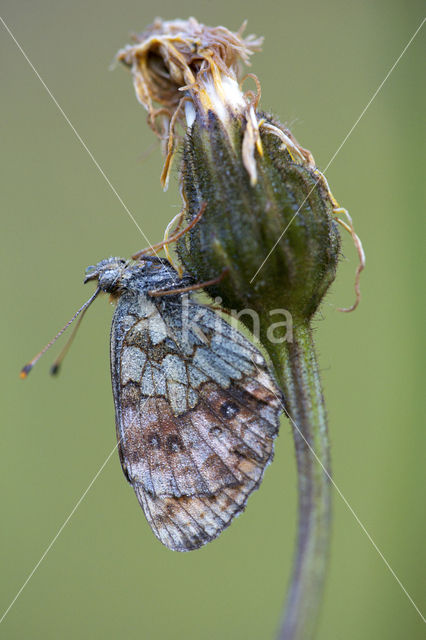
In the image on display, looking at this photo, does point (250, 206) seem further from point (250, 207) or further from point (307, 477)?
point (307, 477)

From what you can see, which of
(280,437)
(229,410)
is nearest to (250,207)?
(229,410)

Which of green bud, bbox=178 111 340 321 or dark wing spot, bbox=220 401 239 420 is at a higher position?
green bud, bbox=178 111 340 321

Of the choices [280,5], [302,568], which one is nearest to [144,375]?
[302,568]

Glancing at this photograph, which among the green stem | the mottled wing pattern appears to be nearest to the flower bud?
the green stem

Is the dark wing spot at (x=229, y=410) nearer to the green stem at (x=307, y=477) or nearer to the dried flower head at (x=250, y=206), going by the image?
the green stem at (x=307, y=477)

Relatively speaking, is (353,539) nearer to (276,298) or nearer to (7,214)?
(276,298)

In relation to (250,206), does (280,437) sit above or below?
below

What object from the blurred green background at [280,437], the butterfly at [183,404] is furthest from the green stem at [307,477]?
the blurred green background at [280,437]

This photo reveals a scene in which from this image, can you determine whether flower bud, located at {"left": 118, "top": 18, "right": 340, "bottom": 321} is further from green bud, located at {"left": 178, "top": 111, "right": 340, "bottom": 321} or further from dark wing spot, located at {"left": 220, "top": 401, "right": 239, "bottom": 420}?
dark wing spot, located at {"left": 220, "top": 401, "right": 239, "bottom": 420}
